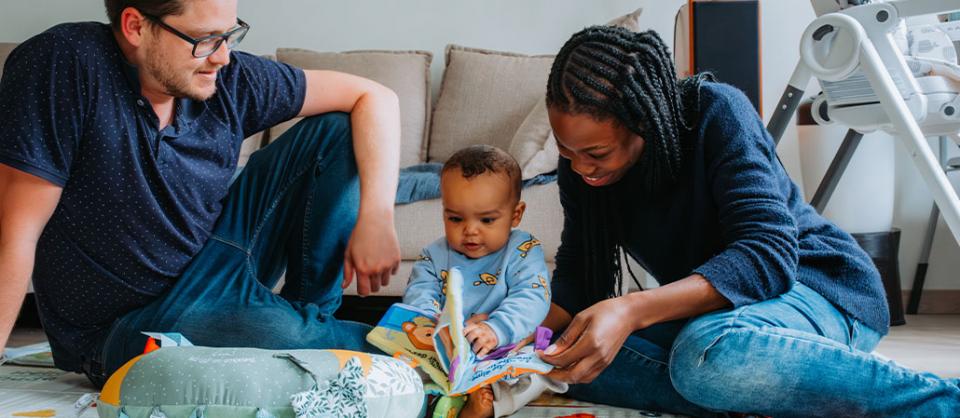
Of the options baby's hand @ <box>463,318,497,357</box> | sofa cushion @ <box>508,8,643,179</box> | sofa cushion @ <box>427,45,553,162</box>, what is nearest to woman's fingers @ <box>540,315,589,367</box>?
baby's hand @ <box>463,318,497,357</box>

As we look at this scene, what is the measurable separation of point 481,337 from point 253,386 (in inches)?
13.4

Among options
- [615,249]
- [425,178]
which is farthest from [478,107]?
[615,249]

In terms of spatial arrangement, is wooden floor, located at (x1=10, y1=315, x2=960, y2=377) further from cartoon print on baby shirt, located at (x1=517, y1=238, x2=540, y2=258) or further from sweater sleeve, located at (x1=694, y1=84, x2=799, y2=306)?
cartoon print on baby shirt, located at (x1=517, y1=238, x2=540, y2=258)

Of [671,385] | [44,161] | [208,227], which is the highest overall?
[44,161]

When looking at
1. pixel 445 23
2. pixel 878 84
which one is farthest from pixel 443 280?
pixel 445 23

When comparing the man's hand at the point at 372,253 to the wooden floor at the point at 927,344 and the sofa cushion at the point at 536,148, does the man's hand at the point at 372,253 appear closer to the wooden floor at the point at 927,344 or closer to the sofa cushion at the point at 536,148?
the sofa cushion at the point at 536,148

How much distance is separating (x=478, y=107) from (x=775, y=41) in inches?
43.2

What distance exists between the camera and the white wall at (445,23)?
3205 millimetres

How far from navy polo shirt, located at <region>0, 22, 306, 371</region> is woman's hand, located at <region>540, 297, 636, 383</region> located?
687 millimetres

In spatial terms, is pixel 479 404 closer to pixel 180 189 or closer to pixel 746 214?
pixel 746 214

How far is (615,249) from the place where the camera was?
1.54 meters

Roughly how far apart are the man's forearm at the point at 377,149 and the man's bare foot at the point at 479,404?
1.05 feet

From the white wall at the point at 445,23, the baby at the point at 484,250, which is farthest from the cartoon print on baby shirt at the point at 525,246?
the white wall at the point at 445,23

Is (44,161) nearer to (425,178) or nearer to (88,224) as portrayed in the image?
(88,224)
